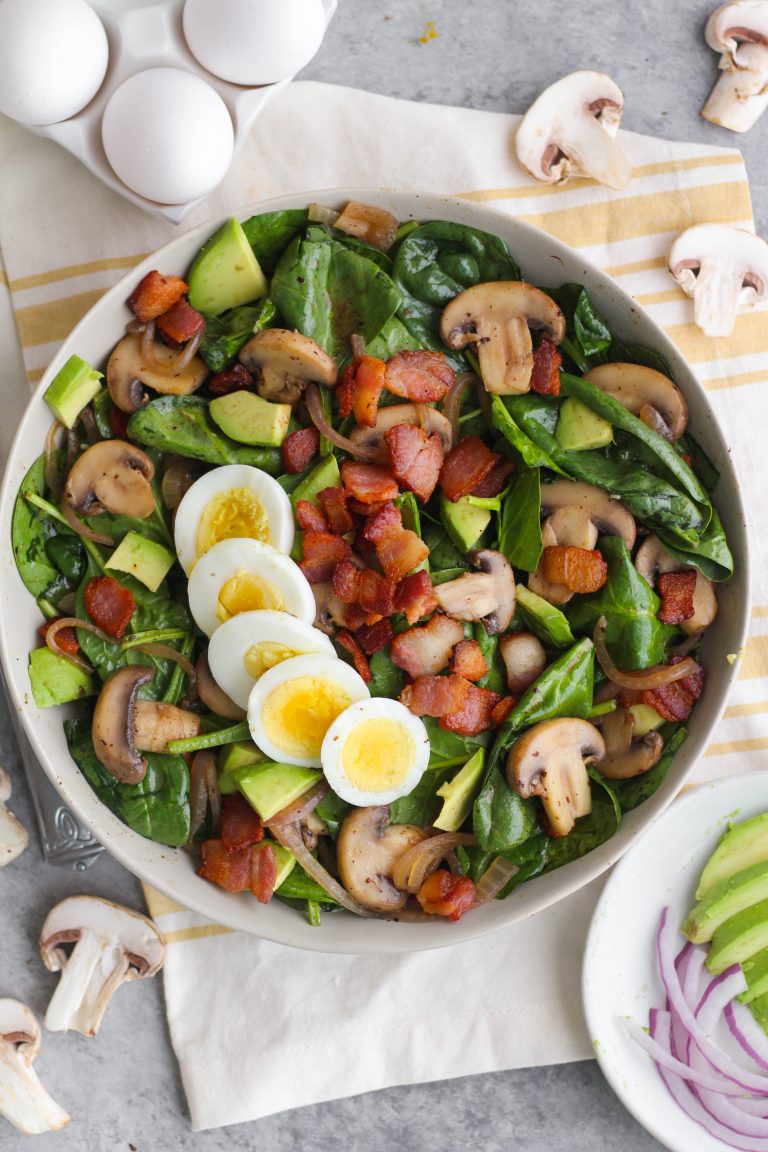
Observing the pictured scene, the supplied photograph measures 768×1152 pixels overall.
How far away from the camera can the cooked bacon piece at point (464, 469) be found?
2.28 meters

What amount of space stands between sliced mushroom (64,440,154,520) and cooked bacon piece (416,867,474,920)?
1072 millimetres

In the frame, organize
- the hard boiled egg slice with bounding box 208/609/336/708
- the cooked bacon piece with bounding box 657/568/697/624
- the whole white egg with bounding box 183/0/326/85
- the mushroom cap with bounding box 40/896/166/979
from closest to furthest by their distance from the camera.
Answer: the hard boiled egg slice with bounding box 208/609/336/708 → the whole white egg with bounding box 183/0/326/85 → the cooked bacon piece with bounding box 657/568/697/624 → the mushroom cap with bounding box 40/896/166/979

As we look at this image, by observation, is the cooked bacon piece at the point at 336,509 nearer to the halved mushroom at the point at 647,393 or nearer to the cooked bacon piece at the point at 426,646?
the cooked bacon piece at the point at 426,646

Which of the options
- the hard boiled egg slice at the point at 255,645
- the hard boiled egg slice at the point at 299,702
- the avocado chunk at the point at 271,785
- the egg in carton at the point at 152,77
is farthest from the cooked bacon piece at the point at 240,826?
the egg in carton at the point at 152,77

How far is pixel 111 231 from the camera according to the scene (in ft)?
8.21

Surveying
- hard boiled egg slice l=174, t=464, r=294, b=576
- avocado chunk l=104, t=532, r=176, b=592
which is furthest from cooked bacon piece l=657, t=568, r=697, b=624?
avocado chunk l=104, t=532, r=176, b=592

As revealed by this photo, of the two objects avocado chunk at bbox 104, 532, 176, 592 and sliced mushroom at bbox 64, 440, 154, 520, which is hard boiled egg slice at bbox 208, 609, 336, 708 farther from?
sliced mushroom at bbox 64, 440, 154, 520

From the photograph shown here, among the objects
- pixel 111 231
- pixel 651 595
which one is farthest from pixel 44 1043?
pixel 111 231

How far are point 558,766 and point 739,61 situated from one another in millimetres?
1869

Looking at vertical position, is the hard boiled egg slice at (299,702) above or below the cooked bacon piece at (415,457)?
below

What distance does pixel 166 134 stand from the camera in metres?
2.21

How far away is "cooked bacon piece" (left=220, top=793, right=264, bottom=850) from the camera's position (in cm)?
223

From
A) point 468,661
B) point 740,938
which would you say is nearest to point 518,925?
point 740,938

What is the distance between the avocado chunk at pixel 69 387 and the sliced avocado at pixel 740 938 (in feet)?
6.82
